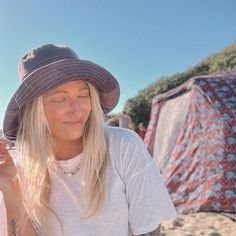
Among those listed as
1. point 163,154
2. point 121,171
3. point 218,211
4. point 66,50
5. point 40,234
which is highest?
point 66,50

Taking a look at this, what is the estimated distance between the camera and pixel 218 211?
402 centimetres

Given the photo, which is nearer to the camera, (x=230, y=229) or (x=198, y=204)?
(x=230, y=229)

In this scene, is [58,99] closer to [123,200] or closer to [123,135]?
[123,135]

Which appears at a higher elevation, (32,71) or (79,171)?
(32,71)

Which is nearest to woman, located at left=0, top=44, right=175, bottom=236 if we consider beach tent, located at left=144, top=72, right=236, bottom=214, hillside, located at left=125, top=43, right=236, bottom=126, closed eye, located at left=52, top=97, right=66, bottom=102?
closed eye, located at left=52, top=97, right=66, bottom=102

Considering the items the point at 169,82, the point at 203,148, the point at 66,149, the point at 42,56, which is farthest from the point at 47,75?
the point at 169,82

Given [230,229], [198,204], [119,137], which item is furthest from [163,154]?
[119,137]

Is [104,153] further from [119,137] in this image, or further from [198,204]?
[198,204]

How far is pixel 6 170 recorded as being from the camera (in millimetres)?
1471

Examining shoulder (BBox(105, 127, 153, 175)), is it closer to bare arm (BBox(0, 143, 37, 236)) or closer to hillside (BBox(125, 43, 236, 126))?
bare arm (BBox(0, 143, 37, 236))

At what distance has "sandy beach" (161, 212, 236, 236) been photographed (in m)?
3.45

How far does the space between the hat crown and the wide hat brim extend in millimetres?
61

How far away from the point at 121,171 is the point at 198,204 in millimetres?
2951

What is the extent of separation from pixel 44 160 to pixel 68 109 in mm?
248
